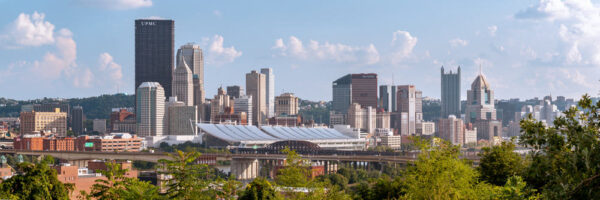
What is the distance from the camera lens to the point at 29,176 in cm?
2214

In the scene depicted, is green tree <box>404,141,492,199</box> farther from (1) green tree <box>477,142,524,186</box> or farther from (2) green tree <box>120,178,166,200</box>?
(1) green tree <box>477,142,524,186</box>

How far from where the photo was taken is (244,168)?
112438mm

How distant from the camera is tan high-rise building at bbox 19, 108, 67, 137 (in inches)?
7111

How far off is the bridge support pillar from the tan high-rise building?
7750 centimetres

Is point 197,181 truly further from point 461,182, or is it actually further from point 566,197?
point 566,197

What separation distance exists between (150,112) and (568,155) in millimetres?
190513

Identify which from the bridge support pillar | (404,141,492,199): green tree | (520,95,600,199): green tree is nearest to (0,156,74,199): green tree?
(404,141,492,199): green tree

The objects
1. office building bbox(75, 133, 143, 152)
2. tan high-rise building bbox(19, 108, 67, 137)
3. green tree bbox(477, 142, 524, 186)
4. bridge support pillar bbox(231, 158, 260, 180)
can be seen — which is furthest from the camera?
tan high-rise building bbox(19, 108, 67, 137)

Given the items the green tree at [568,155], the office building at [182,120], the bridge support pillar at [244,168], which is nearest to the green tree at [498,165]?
the green tree at [568,155]

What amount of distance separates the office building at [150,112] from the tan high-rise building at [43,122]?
56.8 ft

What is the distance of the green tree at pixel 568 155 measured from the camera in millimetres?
9820

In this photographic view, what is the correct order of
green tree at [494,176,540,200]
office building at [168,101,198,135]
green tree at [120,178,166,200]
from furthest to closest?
1. office building at [168,101,198,135]
2. green tree at [120,178,166,200]
3. green tree at [494,176,540,200]

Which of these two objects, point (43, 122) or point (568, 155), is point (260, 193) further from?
point (43, 122)

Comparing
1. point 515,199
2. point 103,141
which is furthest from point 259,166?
point 515,199
